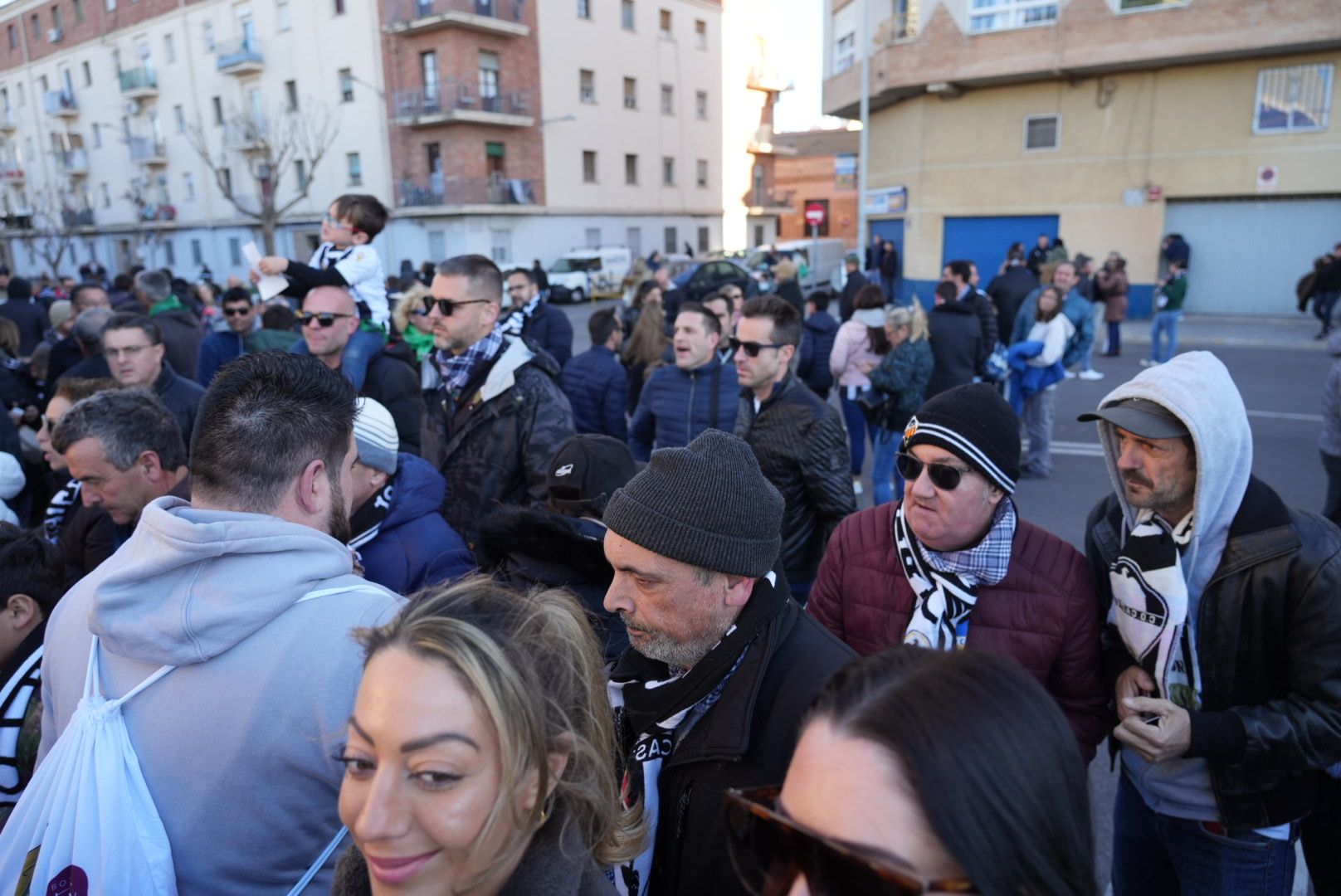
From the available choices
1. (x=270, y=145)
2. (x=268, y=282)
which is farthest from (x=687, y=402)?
(x=270, y=145)

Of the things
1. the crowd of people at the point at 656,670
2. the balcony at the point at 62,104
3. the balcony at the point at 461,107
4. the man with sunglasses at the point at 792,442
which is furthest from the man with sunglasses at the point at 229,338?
the balcony at the point at 62,104

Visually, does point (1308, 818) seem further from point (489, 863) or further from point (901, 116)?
point (901, 116)

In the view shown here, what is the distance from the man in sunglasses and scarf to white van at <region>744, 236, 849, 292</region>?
23.2 metres

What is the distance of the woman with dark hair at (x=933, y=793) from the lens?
0.93 meters

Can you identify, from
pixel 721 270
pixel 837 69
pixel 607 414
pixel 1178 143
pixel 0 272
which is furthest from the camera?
pixel 837 69

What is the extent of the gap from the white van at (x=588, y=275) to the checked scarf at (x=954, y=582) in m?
27.6

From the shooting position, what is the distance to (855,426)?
802 centimetres

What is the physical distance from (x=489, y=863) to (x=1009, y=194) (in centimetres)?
2366

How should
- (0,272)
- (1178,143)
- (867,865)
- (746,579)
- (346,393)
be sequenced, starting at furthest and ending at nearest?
(1178,143) → (0,272) → (346,393) → (746,579) → (867,865)

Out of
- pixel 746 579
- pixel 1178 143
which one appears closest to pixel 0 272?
pixel 746 579

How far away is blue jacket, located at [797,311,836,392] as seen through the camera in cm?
818

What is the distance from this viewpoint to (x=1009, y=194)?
21.9 metres

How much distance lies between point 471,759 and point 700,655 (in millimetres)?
698

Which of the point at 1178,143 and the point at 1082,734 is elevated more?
the point at 1178,143
